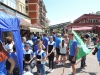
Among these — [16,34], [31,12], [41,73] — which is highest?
[31,12]

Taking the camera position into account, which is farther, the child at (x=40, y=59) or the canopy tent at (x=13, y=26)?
the child at (x=40, y=59)

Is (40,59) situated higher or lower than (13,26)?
lower

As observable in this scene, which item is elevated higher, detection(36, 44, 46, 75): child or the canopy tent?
the canopy tent

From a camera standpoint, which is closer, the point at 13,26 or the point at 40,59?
the point at 13,26

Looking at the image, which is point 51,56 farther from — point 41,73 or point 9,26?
point 9,26

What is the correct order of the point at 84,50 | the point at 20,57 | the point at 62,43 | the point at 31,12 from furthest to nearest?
the point at 31,12 < the point at 62,43 < the point at 84,50 < the point at 20,57

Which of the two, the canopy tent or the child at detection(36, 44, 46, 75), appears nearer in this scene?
the canopy tent

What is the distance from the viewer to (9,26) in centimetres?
555

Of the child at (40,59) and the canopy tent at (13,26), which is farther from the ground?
the canopy tent at (13,26)

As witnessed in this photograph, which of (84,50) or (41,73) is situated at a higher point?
(84,50)

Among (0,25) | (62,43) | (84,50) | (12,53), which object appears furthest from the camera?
(62,43)

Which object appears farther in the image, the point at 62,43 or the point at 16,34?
the point at 62,43

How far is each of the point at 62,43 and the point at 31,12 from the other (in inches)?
2386

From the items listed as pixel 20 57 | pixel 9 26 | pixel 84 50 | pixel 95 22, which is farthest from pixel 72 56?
pixel 95 22
